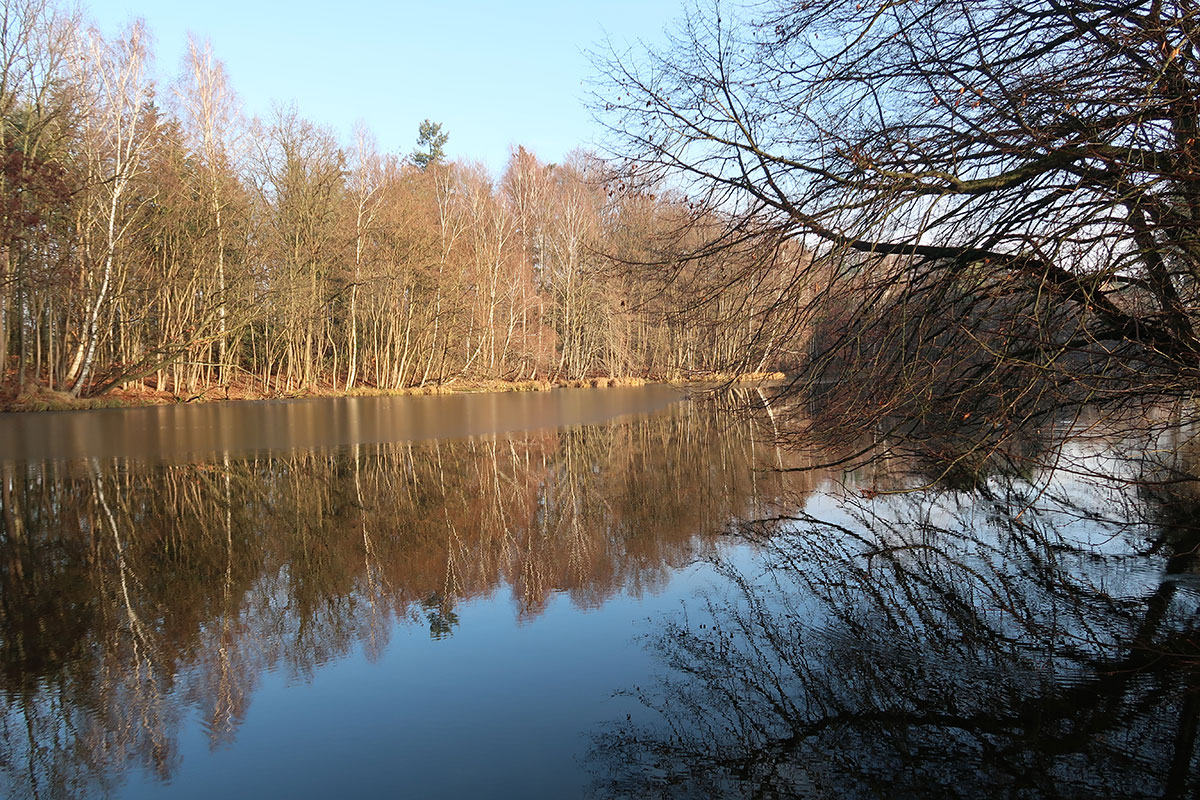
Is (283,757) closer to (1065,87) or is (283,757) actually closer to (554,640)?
(554,640)

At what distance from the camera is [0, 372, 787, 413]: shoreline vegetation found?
2369 centimetres

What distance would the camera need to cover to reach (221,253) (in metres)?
28.4

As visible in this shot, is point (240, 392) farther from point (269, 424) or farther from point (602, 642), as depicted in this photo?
point (602, 642)

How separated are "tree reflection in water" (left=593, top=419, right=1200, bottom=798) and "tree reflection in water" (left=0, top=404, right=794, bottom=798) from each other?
1353mm

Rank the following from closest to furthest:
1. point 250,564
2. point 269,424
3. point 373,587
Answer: point 373,587, point 250,564, point 269,424

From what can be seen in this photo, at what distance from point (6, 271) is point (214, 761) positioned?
25709 millimetres

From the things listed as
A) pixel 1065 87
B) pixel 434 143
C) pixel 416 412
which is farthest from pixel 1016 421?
pixel 434 143

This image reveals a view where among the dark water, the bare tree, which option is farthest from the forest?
the dark water

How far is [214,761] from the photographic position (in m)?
3.51


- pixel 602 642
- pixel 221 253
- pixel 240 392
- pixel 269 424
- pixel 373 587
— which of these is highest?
pixel 221 253

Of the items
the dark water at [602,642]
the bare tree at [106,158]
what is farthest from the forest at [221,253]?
the dark water at [602,642]

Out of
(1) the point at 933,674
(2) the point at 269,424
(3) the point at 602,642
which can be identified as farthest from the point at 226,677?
(2) the point at 269,424

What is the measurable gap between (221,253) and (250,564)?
25.0m

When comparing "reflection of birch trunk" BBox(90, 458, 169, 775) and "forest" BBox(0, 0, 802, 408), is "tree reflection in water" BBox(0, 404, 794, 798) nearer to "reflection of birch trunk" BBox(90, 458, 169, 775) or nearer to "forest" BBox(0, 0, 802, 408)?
"reflection of birch trunk" BBox(90, 458, 169, 775)
